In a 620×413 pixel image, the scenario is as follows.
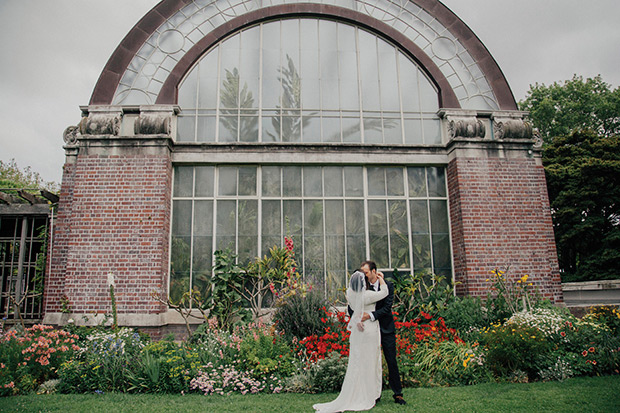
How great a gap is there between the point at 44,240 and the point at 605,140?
2327 centimetres

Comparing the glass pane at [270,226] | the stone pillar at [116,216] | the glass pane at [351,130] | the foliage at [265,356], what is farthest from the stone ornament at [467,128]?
the stone pillar at [116,216]

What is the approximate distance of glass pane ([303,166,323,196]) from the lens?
29.3 ft

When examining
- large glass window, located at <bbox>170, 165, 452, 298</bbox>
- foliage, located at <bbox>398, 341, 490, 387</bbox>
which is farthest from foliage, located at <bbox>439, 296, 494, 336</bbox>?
large glass window, located at <bbox>170, 165, 452, 298</bbox>

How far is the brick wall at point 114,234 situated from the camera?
776cm

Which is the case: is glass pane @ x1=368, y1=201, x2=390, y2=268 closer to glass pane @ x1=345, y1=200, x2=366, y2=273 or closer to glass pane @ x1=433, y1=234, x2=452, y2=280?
glass pane @ x1=345, y1=200, x2=366, y2=273

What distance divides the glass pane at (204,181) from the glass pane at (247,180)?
2.18ft

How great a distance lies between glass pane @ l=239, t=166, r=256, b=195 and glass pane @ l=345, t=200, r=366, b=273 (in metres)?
2.19

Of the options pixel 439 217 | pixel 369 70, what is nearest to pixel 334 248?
pixel 439 217

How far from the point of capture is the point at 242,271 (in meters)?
8.02

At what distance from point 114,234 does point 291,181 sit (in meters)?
3.90

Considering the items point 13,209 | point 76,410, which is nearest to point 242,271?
point 76,410

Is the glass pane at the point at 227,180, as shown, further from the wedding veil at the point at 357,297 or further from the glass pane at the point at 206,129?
the wedding veil at the point at 357,297

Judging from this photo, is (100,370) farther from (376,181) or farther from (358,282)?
(376,181)

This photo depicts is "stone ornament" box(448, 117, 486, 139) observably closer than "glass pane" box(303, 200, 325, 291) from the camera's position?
No
